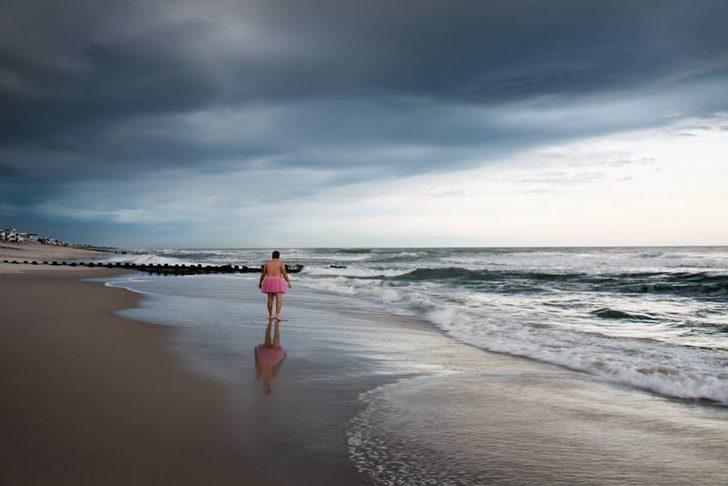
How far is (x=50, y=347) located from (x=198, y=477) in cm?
527

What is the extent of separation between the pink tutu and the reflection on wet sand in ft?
6.33

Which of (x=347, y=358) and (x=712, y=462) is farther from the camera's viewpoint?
(x=347, y=358)

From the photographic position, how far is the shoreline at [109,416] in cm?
351

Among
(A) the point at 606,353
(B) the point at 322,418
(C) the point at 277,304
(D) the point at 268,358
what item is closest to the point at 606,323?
(A) the point at 606,353

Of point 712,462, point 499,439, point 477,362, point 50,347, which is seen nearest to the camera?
point 712,462

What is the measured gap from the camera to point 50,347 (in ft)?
24.5

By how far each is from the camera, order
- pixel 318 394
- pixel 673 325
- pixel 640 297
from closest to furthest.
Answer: pixel 318 394, pixel 673 325, pixel 640 297

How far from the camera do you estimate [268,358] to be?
7566 mm

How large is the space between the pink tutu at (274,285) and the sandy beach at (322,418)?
3.07m

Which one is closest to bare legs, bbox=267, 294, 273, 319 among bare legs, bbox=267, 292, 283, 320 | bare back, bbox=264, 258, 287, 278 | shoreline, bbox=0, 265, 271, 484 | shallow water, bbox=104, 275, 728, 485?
bare legs, bbox=267, 292, 283, 320

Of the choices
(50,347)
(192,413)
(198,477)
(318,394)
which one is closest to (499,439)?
(318,394)

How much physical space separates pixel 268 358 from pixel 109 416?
3101mm

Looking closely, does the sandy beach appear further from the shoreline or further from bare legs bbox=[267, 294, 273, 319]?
bare legs bbox=[267, 294, 273, 319]

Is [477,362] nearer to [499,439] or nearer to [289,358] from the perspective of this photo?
[289,358]
